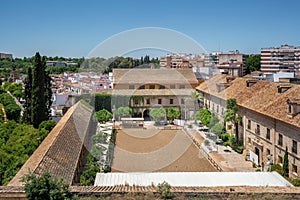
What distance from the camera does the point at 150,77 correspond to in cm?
3525

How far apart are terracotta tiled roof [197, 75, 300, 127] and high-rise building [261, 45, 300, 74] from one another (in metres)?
53.9

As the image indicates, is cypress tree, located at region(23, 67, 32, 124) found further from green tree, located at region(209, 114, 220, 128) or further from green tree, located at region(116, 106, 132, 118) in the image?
green tree, located at region(209, 114, 220, 128)

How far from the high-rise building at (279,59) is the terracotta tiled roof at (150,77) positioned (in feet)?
144

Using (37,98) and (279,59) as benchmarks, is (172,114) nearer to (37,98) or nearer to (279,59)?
(37,98)

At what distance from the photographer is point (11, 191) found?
789 cm

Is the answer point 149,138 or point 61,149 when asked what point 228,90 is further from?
point 61,149

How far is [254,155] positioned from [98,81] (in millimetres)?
23104

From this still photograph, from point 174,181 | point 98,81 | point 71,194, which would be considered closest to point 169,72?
point 98,81

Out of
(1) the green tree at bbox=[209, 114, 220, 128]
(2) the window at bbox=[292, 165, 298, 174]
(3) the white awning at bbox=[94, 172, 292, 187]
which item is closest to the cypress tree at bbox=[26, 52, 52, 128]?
(1) the green tree at bbox=[209, 114, 220, 128]

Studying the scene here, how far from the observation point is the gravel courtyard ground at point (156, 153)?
1703cm

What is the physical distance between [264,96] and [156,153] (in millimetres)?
6965

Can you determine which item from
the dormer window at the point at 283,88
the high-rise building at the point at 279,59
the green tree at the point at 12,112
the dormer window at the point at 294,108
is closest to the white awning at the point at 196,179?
the dormer window at the point at 294,108

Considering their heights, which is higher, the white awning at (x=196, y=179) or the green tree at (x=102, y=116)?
the green tree at (x=102, y=116)

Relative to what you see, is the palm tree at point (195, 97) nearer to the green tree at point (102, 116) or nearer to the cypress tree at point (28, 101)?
the green tree at point (102, 116)
